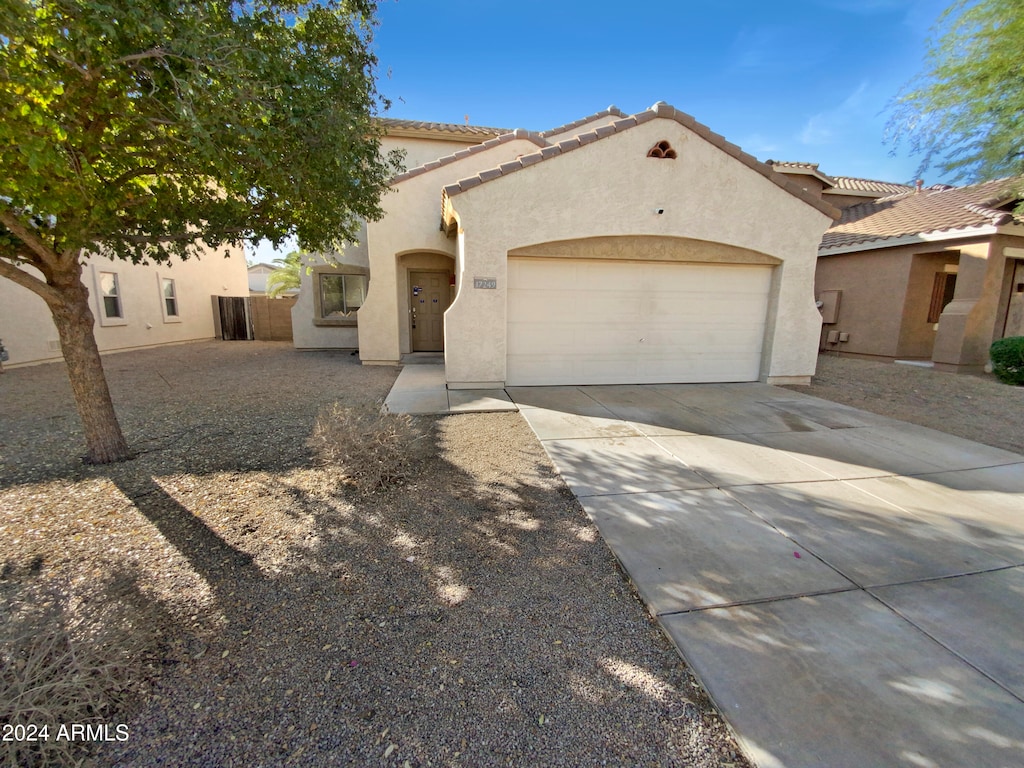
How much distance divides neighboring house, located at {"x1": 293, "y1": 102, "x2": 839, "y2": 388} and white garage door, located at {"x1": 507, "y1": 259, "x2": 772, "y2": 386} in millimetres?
22

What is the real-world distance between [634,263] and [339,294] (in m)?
10.1

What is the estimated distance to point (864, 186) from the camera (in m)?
18.3

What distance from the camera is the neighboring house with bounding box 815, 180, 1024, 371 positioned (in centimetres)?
1009

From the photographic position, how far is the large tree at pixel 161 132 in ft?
8.58

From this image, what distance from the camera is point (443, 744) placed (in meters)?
1.85

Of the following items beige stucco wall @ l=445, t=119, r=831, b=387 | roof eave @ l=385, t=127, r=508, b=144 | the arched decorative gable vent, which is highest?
roof eave @ l=385, t=127, r=508, b=144

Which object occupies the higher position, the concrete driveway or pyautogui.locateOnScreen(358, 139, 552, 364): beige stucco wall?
pyautogui.locateOnScreen(358, 139, 552, 364): beige stucco wall

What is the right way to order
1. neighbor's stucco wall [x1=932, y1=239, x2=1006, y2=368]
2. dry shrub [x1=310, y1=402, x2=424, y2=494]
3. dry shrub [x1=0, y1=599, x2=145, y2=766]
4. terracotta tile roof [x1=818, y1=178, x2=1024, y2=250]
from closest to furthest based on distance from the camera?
dry shrub [x1=0, y1=599, x2=145, y2=766]
dry shrub [x1=310, y1=402, x2=424, y2=494]
neighbor's stucco wall [x1=932, y1=239, x2=1006, y2=368]
terracotta tile roof [x1=818, y1=178, x2=1024, y2=250]

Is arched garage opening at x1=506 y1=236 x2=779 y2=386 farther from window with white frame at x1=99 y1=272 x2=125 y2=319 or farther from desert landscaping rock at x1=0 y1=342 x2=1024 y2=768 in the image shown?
window with white frame at x1=99 y1=272 x2=125 y2=319

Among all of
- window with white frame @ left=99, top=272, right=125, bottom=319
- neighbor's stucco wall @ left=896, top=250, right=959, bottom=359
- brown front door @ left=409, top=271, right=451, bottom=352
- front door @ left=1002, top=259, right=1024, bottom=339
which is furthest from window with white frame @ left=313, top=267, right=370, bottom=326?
front door @ left=1002, top=259, right=1024, bottom=339

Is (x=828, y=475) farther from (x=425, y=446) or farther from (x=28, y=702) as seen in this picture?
(x=28, y=702)

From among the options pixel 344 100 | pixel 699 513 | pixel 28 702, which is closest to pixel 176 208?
pixel 344 100

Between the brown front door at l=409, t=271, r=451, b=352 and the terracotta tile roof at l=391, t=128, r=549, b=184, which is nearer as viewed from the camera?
the terracotta tile roof at l=391, t=128, r=549, b=184

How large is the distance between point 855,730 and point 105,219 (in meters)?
6.24
